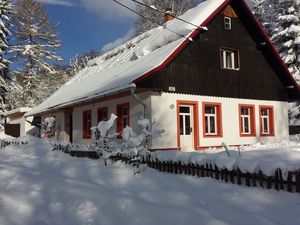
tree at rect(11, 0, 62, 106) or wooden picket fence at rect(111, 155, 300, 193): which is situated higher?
tree at rect(11, 0, 62, 106)

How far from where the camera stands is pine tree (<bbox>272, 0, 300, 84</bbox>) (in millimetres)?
27719

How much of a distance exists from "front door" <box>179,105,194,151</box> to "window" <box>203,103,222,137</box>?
77cm

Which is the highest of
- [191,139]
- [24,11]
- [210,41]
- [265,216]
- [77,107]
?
[24,11]

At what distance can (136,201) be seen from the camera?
6.62 m

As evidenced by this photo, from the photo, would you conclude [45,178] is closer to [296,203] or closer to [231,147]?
[296,203]

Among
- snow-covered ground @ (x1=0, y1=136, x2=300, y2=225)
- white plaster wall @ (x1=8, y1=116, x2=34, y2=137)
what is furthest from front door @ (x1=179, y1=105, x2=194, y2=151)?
white plaster wall @ (x1=8, y1=116, x2=34, y2=137)

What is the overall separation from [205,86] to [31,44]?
1183 inches

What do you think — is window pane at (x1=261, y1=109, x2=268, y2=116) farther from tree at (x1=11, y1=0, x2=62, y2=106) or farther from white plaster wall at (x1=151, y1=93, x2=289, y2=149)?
tree at (x1=11, y1=0, x2=62, y2=106)

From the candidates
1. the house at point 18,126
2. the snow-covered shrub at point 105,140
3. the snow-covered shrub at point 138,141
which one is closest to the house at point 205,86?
the snow-covered shrub at point 105,140

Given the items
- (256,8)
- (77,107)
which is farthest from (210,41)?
(256,8)

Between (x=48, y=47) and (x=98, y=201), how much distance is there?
1519 inches

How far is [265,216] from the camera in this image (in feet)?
19.2

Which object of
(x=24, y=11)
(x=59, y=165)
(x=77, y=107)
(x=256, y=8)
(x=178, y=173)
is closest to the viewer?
(x=178, y=173)

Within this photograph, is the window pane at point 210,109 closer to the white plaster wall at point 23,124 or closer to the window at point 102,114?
the window at point 102,114
